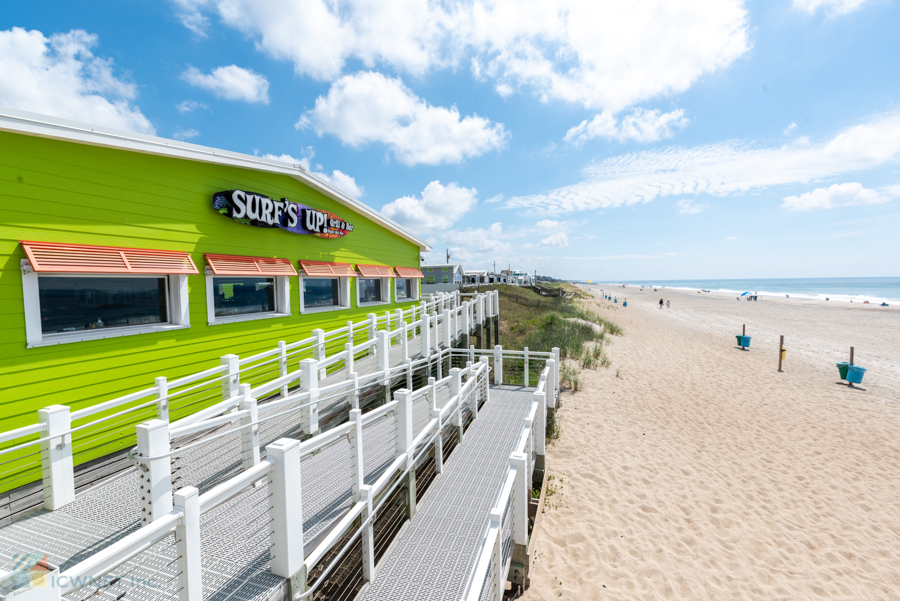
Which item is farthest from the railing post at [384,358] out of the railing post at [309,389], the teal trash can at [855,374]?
the teal trash can at [855,374]

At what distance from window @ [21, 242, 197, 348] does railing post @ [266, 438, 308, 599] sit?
474 cm

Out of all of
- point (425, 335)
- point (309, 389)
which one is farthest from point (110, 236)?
point (425, 335)

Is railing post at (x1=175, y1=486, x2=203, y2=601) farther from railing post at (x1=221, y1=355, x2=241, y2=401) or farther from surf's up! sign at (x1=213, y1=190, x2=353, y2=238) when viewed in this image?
surf's up! sign at (x1=213, y1=190, x2=353, y2=238)

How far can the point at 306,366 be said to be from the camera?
18.1ft

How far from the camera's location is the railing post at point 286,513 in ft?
8.61

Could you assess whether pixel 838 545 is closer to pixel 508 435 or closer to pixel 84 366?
pixel 508 435

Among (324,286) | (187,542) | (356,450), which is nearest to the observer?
(187,542)

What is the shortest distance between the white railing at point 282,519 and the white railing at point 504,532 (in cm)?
110

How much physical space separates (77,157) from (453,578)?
23.8ft

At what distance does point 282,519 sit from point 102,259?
17.3ft

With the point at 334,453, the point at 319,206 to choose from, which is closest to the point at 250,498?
the point at 334,453

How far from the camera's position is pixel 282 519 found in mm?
2648

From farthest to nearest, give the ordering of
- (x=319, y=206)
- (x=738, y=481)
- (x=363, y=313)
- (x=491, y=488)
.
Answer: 1. (x=363, y=313)
2. (x=319, y=206)
3. (x=738, y=481)
4. (x=491, y=488)

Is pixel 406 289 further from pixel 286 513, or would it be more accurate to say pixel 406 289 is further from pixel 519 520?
pixel 286 513
